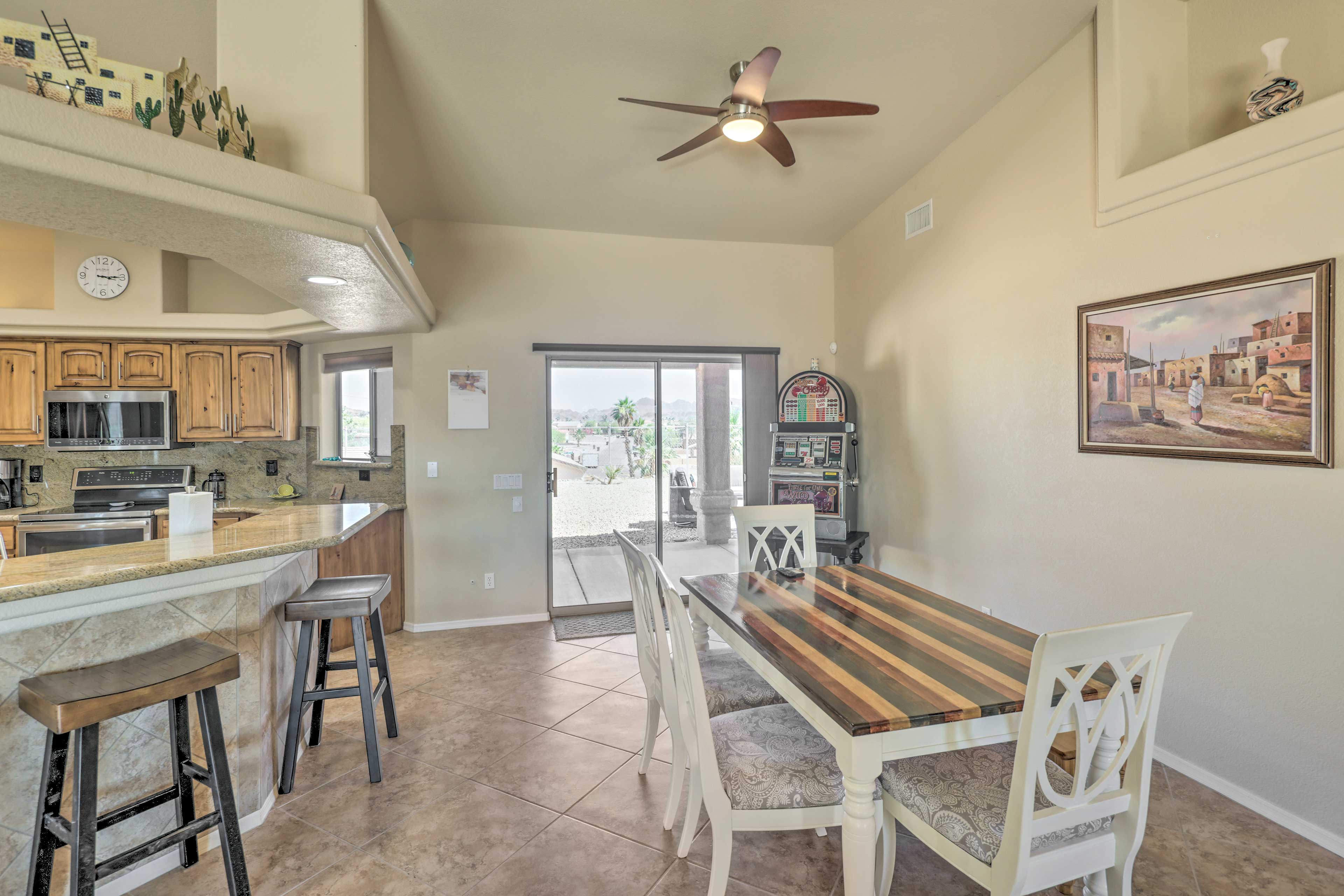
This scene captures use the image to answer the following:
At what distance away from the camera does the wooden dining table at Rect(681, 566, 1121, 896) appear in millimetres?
1398

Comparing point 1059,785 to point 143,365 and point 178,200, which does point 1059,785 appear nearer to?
point 178,200

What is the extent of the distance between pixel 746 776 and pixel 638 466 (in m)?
3.40

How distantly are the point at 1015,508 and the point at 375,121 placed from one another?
388 centimetres

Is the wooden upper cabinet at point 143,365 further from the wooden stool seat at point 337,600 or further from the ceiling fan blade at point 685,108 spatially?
the ceiling fan blade at point 685,108

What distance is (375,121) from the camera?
306cm

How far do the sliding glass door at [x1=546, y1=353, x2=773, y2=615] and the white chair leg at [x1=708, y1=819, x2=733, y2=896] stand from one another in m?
3.05

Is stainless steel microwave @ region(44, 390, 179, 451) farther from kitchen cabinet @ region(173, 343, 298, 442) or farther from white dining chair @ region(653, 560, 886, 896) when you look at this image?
white dining chair @ region(653, 560, 886, 896)

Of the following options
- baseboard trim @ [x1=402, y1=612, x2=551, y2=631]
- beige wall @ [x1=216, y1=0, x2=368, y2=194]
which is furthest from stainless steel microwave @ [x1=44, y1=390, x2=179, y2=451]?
beige wall @ [x1=216, y1=0, x2=368, y2=194]

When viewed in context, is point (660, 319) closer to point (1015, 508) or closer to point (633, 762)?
point (1015, 508)

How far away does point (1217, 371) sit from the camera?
7.47 ft

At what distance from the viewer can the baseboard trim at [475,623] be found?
4391 mm

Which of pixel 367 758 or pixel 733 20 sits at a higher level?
pixel 733 20

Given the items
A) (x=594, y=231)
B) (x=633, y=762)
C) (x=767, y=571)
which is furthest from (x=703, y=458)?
(x=633, y=762)

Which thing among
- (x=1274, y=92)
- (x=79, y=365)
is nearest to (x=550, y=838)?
(x=1274, y=92)
